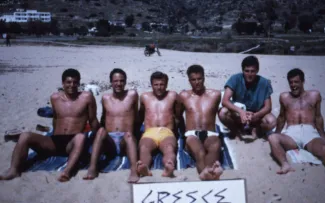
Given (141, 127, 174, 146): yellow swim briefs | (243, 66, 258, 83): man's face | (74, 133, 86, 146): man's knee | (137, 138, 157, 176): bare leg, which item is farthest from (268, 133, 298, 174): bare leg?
(74, 133, 86, 146): man's knee

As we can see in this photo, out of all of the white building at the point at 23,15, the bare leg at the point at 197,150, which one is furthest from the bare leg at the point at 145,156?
the white building at the point at 23,15

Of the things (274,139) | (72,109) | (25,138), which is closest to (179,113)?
(274,139)

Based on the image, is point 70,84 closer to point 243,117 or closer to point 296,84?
point 243,117

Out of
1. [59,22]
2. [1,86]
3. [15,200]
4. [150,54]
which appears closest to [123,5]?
[59,22]

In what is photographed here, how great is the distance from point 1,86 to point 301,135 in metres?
8.82

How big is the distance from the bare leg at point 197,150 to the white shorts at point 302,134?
1.30 meters

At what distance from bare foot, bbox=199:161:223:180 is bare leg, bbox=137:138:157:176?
654mm

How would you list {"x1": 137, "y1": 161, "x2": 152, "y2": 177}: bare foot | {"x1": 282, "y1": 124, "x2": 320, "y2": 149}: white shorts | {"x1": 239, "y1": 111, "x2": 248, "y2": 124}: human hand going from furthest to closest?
{"x1": 239, "y1": 111, "x2": 248, "y2": 124}: human hand
{"x1": 282, "y1": 124, "x2": 320, "y2": 149}: white shorts
{"x1": 137, "y1": 161, "x2": 152, "y2": 177}: bare foot

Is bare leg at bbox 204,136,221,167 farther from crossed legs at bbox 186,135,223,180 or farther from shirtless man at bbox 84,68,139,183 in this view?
shirtless man at bbox 84,68,139,183

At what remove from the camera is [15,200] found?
3.30 meters

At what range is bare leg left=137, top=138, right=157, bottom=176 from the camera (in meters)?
3.53

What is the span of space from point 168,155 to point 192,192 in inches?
48.8

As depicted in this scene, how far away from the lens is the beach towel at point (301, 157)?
3.90 metres

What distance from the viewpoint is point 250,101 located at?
16.1ft
